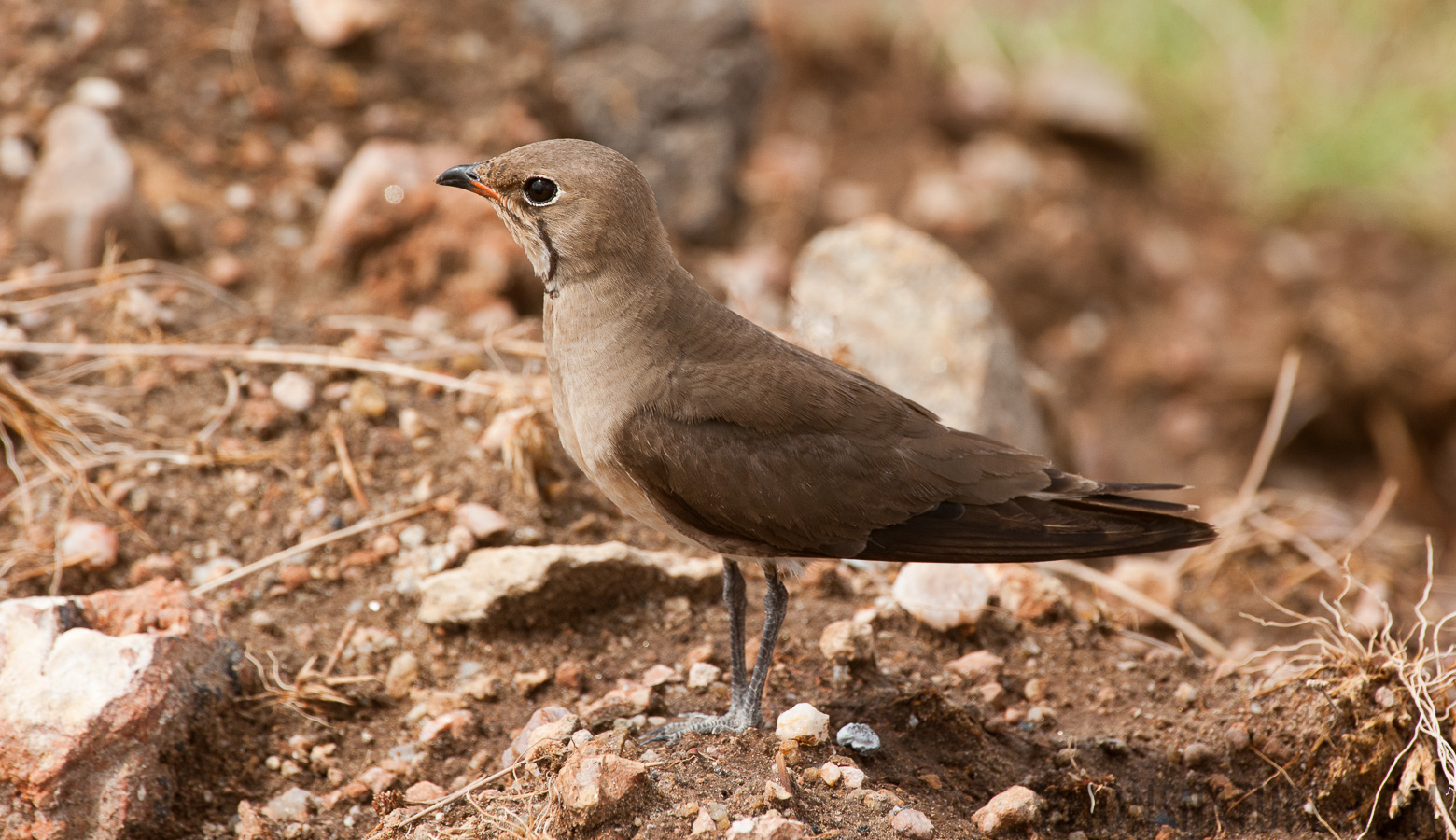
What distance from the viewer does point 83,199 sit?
5.32 metres

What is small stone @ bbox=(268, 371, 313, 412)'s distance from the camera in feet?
16.0

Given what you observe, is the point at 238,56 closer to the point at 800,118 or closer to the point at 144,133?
the point at 144,133

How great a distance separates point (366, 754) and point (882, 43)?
Answer: 23.5ft

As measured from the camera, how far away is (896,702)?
3939mm

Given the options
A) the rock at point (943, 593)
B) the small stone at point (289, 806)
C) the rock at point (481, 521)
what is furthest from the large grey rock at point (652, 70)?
the small stone at point (289, 806)

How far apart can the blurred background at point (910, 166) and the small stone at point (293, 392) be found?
20.3 inches

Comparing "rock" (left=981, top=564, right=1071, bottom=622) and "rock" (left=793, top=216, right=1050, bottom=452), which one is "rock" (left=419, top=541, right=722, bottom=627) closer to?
"rock" (left=981, top=564, right=1071, bottom=622)

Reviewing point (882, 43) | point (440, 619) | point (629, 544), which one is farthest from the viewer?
point (882, 43)

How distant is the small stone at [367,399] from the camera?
491 centimetres

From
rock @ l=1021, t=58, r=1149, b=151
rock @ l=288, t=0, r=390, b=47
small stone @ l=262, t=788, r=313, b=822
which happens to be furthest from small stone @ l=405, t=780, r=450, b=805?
rock @ l=1021, t=58, r=1149, b=151

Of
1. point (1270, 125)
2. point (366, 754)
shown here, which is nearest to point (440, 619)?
point (366, 754)

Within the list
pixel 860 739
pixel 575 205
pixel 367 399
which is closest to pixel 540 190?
pixel 575 205

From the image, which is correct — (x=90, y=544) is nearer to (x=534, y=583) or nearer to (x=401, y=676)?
(x=401, y=676)

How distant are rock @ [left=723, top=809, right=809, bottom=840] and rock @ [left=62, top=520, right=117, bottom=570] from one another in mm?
2491
